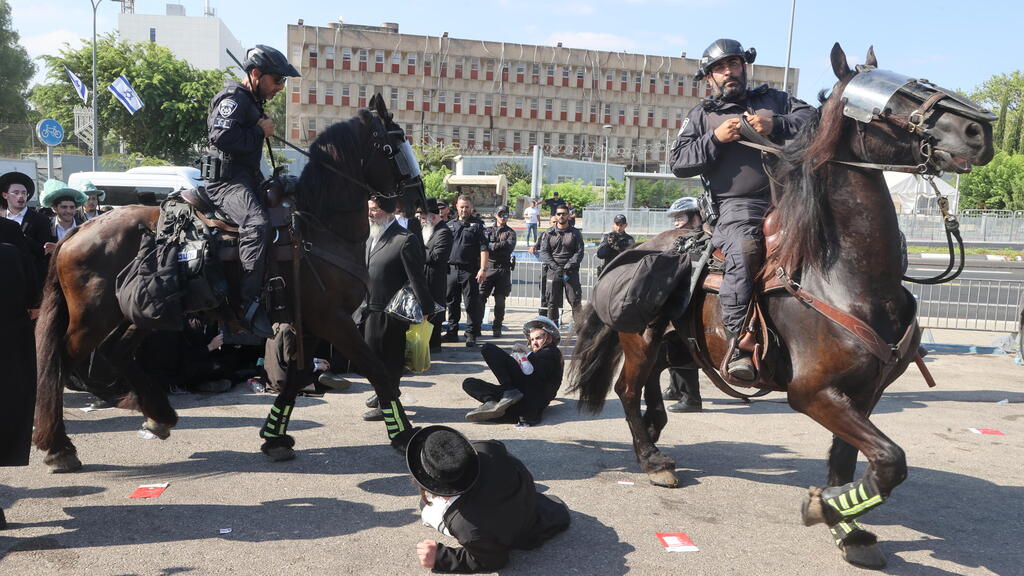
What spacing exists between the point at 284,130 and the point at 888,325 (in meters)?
84.7

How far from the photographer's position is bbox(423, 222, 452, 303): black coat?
10.3m

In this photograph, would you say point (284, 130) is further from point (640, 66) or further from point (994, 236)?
point (994, 236)

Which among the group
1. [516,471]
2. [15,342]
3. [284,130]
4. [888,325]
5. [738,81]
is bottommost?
[516,471]

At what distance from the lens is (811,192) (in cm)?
414

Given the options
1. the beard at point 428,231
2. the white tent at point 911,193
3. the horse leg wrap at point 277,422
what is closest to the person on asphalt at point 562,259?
the beard at point 428,231

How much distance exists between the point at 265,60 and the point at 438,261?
16.7ft

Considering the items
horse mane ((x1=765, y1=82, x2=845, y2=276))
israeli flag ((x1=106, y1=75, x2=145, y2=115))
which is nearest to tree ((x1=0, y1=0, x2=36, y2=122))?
israeli flag ((x1=106, y1=75, x2=145, y2=115))

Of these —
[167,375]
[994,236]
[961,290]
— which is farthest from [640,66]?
[167,375]

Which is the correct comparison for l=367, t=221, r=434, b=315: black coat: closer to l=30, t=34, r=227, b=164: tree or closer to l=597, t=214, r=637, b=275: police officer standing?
l=597, t=214, r=637, b=275: police officer standing

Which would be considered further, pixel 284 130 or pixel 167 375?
pixel 284 130

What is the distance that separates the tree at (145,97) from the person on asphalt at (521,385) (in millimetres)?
34573

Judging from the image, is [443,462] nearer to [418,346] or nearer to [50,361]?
[50,361]

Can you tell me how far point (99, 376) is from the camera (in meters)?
6.13

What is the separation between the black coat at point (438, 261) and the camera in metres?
10.3
